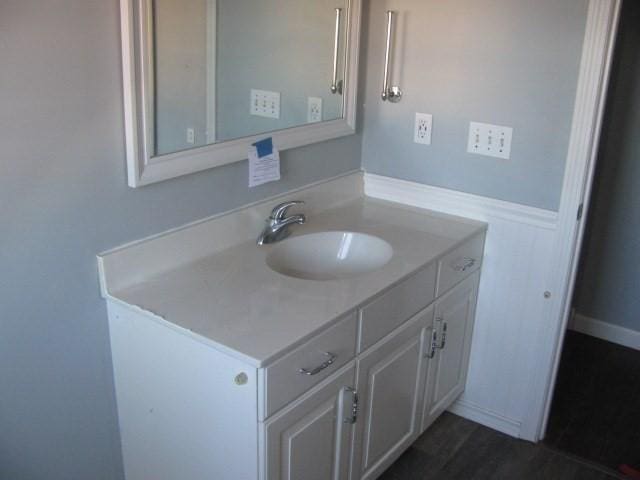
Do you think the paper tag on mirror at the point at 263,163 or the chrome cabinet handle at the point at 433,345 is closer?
the paper tag on mirror at the point at 263,163

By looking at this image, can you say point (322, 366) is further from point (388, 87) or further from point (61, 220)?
point (388, 87)

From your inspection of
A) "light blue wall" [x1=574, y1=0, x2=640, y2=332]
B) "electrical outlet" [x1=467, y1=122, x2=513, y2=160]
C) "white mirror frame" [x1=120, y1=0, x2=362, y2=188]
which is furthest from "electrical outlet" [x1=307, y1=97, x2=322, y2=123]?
"light blue wall" [x1=574, y1=0, x2=640, y2=332]

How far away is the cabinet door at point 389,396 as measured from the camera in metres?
1.91

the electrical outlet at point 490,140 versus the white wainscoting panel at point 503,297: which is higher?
the electrical outlet at point 490,140

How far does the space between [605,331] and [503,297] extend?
1172 mm

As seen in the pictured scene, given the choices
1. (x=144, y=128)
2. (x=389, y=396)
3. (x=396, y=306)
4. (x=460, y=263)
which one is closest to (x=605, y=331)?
(x=460, y=263)

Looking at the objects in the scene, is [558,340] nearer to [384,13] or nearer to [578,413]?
[578,413]

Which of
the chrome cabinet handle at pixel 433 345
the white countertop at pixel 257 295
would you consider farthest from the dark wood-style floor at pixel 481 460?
the white countertop at pixel 257 295

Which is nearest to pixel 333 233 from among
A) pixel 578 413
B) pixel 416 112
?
pixel 416 112

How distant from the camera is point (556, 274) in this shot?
2.27 m

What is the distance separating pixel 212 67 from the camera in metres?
1.87

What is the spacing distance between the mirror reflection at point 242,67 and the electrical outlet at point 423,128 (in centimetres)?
28

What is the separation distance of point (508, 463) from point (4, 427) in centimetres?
165

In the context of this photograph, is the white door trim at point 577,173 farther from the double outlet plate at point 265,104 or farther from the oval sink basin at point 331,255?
the double outlet plate at point 265,104
